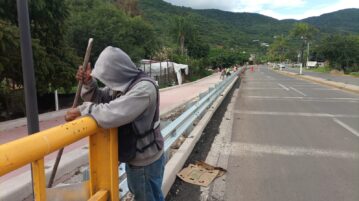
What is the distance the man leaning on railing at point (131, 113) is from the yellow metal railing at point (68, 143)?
0.35 ft

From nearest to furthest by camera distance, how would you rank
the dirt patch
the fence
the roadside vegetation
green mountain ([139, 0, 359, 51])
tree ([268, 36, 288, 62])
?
the dirt patch < the roadside vegetation < the fence < green mountain ([139, 0, 359, 51]) < tree ([268, 36, 288, 62])

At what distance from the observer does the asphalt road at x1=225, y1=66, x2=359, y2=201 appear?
501cm

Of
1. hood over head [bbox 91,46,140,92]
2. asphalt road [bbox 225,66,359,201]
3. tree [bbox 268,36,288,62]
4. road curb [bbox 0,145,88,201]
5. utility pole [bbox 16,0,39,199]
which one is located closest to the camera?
utility pole [bbox 16,0,39,199]

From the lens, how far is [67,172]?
223 inches

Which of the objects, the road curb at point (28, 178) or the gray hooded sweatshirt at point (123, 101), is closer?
the gray hooded sweatshirt at point (123, 101)

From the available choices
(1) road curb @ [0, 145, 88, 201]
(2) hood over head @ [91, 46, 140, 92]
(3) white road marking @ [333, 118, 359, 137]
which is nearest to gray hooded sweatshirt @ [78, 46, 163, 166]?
(2) hood over head @ [91, 46, 140, 92]

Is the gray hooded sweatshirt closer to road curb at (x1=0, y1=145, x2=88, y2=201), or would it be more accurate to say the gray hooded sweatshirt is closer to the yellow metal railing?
the yellow metal railing

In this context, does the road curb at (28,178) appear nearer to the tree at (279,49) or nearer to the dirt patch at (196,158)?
the dirt patch at (196,158)

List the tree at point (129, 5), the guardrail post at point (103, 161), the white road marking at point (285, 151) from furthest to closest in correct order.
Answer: the tree at point (129, 5) → the white road marking at point (285, 151) → the guardrail post at point (103, 161)

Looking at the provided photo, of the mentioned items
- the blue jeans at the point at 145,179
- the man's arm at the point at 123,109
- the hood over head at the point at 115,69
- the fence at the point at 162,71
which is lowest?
the fence at the point at 162,71

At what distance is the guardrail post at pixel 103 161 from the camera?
8.91 ft

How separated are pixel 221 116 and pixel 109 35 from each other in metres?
9.51

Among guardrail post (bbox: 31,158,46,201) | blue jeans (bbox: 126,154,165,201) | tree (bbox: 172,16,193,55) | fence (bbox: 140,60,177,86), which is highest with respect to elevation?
tree (bbox: 172,16,193,55)

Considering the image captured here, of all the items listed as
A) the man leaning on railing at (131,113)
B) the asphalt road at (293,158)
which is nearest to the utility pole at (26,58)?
the man leaning on railing at (131,113)
